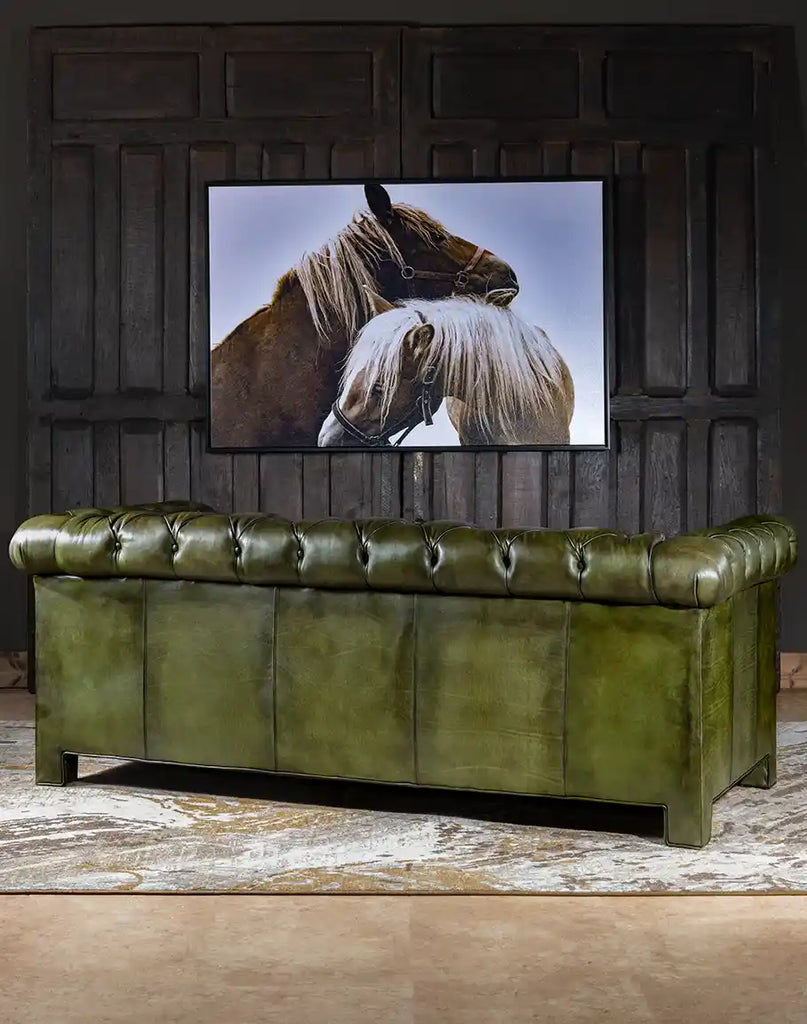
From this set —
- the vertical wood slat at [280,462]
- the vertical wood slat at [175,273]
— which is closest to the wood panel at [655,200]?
the vertical wood slat at [280,462]

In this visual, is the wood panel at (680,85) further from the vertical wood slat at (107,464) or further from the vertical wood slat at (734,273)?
the vertical wood slat at (107,464)

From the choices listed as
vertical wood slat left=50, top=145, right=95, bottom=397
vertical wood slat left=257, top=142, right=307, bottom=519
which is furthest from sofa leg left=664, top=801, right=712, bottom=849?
vertical wood slat left=50, top=145, right=95, bottom=397

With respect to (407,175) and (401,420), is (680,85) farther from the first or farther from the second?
(401,420)

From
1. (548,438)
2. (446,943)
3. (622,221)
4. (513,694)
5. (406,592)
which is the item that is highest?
(622,221)

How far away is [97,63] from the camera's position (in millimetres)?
5766

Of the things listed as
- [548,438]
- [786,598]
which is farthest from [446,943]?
[786,598]

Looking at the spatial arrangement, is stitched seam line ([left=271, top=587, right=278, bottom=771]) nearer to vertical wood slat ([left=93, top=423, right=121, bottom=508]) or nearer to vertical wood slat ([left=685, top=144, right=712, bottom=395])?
vertical wood slat ([left=93, top=423, right=121, bottom=508])

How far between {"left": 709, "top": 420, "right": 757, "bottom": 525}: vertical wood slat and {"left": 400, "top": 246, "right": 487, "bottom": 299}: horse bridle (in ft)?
4.03

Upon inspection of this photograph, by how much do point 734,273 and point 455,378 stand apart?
1.27m

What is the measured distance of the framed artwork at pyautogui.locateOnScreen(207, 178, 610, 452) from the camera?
568cm

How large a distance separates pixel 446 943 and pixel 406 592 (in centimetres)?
107

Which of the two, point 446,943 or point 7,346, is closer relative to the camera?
point 446,943

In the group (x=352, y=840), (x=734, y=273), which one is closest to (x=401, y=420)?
(x=734, y=273)

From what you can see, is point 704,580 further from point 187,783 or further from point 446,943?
point 187,783
